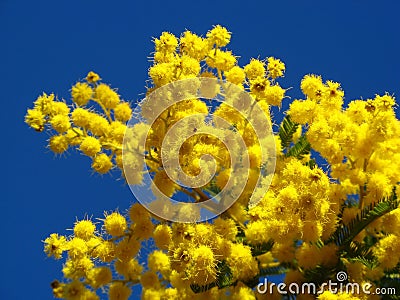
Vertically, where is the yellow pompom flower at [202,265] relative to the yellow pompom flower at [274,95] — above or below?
below

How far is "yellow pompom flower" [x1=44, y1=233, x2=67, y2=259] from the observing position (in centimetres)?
424

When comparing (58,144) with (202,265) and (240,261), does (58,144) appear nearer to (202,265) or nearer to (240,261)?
(202,265)

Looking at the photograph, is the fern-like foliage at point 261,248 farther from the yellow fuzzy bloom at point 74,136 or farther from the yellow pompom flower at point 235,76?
the yellow fuzzy bloom at point 74,136

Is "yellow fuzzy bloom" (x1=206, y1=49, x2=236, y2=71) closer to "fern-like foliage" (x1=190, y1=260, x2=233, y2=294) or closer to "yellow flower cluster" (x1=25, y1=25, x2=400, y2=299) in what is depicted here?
"yellow flower cluster" (x1=25, y1=25, x2=400, y2=299)

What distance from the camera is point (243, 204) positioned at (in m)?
4.12

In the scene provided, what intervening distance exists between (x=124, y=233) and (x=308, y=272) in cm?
119

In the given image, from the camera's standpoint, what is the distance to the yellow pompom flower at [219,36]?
443cm

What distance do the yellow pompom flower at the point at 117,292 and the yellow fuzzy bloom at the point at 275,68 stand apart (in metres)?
1.77

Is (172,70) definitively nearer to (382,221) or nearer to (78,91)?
(78,91)

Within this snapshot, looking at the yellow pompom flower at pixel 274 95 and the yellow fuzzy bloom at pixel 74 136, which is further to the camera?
the yellow pompom flower at pixel 274 95

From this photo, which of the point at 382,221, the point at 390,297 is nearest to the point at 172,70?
the point at 382,221

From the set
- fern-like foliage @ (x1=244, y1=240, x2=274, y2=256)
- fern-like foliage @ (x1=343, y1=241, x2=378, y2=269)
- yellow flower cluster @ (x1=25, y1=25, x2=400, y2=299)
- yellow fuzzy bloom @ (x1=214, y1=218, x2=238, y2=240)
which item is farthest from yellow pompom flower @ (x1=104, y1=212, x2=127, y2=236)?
fern-like foliage @ (x1=343, y1=241, x2=378, y2=269)

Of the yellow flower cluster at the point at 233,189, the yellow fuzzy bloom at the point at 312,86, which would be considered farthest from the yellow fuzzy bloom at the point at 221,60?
the yellow fuzzy bloom at the point at 312,86

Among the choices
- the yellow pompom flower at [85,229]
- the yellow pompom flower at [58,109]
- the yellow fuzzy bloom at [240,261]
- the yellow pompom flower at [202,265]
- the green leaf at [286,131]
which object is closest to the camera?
the yellow pompom flower at [202,265]
